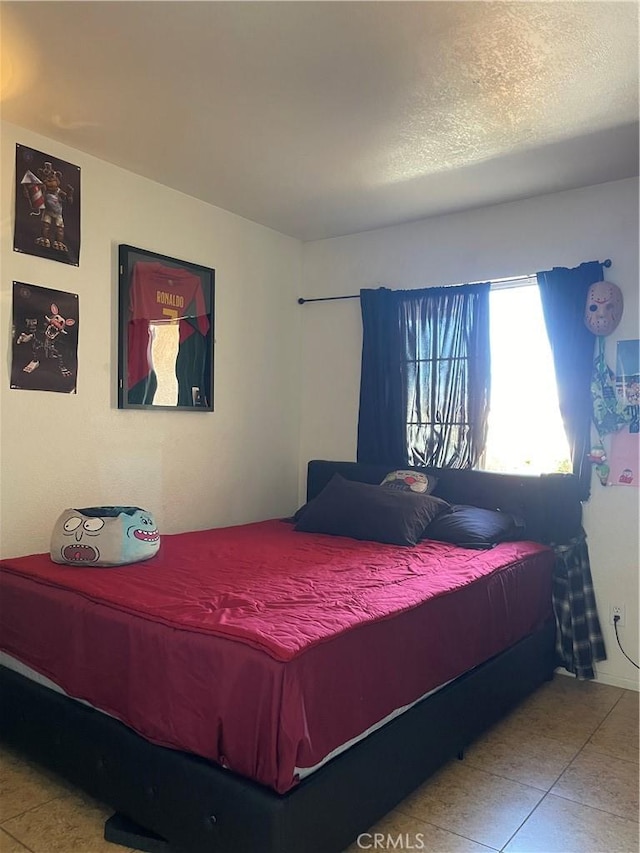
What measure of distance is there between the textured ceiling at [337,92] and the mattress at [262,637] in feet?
6.00

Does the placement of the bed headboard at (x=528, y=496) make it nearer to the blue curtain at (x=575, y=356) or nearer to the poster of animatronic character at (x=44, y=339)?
the blue curtain at (x=575, y=356)

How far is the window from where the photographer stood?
12.1 feet

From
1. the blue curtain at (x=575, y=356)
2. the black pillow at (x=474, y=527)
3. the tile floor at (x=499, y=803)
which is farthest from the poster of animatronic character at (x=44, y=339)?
the blue curtain at (x=575, y=356)

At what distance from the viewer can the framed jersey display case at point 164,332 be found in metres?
3.36

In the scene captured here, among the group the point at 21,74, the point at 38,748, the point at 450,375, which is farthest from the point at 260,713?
the point at 450,375

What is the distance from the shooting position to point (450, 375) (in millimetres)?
3918

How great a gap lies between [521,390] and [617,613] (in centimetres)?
127

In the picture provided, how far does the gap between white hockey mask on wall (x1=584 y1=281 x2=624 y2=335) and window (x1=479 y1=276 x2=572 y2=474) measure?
1.03 feet

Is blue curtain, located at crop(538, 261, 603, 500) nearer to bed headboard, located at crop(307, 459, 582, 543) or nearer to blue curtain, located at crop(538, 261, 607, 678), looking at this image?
blue curtain, located at crop(538, 261, 607, 678)

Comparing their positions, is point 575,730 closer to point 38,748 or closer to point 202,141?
point 38,748

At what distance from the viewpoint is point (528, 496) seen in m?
3.49

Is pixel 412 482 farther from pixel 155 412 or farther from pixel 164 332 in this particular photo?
pixel 164 332

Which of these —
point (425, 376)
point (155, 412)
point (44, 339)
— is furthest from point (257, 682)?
point (425, 376)

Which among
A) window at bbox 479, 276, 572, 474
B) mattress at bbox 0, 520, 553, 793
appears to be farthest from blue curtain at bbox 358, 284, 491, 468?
mattress at bbox 0, 520, 553, 793
